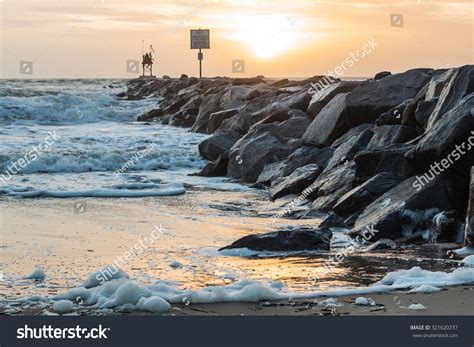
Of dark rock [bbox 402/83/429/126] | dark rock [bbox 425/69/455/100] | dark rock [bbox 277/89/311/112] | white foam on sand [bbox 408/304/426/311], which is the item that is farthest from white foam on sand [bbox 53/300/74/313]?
dark rock [bbox 277/89/311/112]

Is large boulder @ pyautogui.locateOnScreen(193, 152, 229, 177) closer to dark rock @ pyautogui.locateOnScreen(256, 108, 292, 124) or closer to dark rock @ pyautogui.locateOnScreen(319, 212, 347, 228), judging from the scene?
dark rock @ pyautogui.locateOnScreen(256, 108, 292, 124)

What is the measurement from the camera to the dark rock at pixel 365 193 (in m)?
11.5

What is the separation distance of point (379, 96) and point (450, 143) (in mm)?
6293

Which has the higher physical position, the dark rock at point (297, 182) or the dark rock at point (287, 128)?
the dark rock at point (287, 128)

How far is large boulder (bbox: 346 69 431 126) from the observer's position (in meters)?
16.3

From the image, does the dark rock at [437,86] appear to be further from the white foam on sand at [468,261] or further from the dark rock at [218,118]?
the dark rock at [218,118]

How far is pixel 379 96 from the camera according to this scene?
16562 mm

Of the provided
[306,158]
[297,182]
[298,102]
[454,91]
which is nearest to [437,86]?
[454,91]

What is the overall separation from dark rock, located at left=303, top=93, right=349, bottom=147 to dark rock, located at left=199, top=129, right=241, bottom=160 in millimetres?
3265

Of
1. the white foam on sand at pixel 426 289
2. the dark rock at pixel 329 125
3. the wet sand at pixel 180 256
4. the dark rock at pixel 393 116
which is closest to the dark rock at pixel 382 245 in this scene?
the wet sand at pixel 180 256

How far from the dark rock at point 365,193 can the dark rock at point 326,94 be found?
24.9 feet

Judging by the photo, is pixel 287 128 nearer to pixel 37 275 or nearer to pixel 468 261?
pixel 468 261
